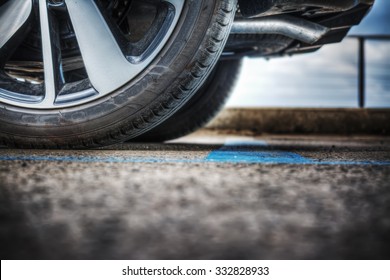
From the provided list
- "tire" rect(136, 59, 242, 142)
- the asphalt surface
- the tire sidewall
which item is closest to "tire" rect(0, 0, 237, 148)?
the tire sidewall

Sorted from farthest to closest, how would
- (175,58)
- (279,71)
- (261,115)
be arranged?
(279,71) → (261,115) → (175,58)

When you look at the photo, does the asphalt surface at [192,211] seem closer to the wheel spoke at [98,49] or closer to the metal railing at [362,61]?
the wheel spoke at [98,49]

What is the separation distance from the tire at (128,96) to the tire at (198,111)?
97 cm

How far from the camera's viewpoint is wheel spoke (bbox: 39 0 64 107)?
168cm

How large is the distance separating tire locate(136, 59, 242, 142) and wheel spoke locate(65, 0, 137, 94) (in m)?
1.00

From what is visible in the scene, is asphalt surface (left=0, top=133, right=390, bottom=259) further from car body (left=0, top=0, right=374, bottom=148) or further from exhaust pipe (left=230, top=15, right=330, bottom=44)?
exhaust pipe (left=230, top=15, right=330, bottom=44)

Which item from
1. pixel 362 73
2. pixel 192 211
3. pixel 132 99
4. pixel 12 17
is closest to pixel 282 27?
pixel 132 99

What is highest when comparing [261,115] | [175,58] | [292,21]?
[292,21]

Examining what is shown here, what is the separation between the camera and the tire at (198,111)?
2.68 metres
